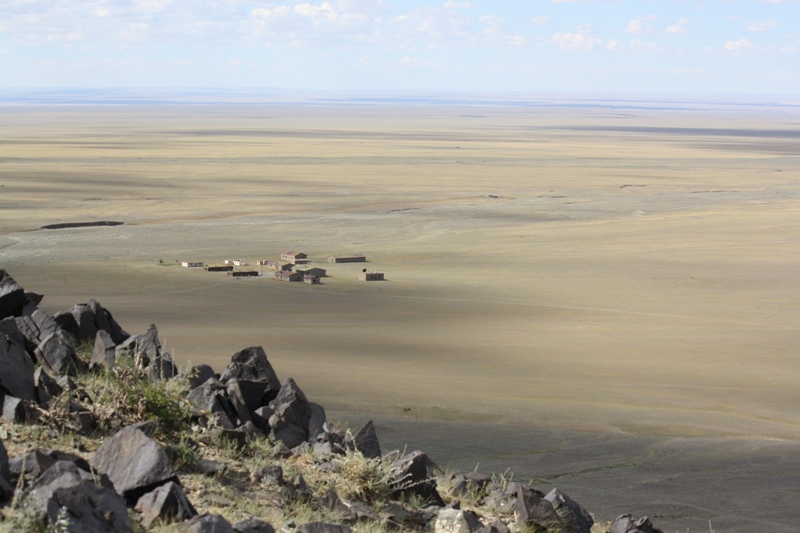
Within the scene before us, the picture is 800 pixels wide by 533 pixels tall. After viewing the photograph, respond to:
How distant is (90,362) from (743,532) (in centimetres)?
657

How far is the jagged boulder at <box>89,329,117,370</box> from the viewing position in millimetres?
9094

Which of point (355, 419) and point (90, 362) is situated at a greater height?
point (90, 362)

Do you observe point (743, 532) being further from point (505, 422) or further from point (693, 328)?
point (693, 328)

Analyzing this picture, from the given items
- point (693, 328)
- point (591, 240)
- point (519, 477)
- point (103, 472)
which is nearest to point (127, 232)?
point (591, 240)

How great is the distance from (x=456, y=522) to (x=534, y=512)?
2.59ft

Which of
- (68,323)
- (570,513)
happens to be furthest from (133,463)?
(68,323)

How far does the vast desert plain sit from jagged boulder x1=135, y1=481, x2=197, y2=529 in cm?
465

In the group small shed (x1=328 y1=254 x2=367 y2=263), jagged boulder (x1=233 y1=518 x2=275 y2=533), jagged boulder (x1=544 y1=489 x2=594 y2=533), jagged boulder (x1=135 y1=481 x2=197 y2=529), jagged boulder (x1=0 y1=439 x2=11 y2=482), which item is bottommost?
small shed (x1=328 y1=254 x2=367 y2=263)

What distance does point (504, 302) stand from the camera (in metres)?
27.0

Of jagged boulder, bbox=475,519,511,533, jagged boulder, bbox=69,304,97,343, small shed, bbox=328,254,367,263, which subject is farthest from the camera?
small shed, bbox=328,254,367,263

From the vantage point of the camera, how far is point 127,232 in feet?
135

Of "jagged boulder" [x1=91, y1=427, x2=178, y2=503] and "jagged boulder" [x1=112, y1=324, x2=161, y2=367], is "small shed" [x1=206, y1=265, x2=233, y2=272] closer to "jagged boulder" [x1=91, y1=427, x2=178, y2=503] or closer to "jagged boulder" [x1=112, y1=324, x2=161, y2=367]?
"jagged boulder" [x1=112, y1=324, x2=161, y2=367]

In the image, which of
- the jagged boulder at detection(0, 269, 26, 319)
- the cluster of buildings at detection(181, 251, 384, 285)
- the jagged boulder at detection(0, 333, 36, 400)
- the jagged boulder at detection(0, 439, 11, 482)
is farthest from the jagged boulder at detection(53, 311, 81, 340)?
the cluster of buildings at detection(181, 251, 384, 285)

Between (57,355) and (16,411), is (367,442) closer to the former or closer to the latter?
(57,355)
